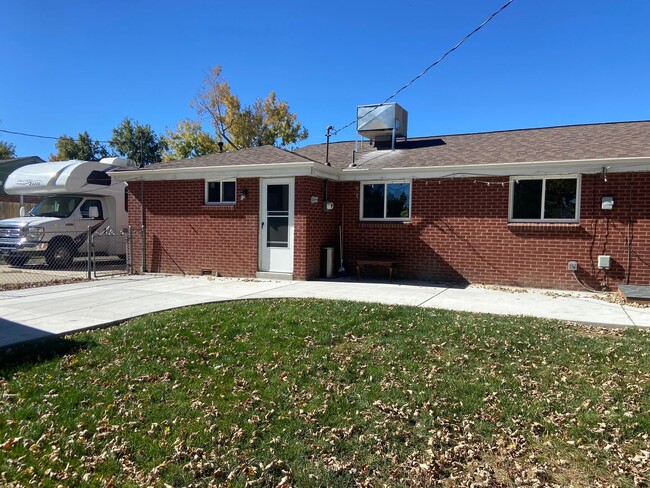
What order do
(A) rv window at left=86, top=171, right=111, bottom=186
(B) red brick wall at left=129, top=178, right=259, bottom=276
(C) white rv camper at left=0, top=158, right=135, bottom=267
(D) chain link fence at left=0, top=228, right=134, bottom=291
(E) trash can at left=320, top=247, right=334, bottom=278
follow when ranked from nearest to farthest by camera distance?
(B) red brick wall at left=129, top=178, right=259, bottom=276, (E) trash can at left=320, top=247, right=334, bottom=278, (D) chain link fence at left=0, top=228, right=134, bottom=291, (C) white rv camper at left=0, top=158, right=135, bottom=267, (A) rv window at left=86, top=171, right=111, bottom=186

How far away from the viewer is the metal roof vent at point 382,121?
46.2ft

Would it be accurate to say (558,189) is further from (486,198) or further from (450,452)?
(450,452)

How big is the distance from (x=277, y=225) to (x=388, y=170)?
9.97ft

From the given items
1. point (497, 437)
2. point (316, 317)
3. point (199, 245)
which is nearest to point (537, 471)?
point (497, 437)

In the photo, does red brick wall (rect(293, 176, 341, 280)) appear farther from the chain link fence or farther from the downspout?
the chain link fence

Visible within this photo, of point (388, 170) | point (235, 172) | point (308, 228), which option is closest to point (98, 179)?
point (235, 172)

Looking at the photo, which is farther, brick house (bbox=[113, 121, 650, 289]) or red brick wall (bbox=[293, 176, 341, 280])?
red brick wall (bbox=[293, 176, 341, 280])

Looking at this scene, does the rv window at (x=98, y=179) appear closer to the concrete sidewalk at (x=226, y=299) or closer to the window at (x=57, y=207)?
the window at (x=57, y=207)

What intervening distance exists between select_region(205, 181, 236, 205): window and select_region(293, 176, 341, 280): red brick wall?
1.99 metres

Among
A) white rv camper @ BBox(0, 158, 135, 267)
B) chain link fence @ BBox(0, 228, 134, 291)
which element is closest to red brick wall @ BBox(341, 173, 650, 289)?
chain link fence @ BBox(0, 228, 134, 291)

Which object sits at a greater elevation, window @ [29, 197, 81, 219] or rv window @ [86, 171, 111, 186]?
rv window @ [86, 171, 111, 186]

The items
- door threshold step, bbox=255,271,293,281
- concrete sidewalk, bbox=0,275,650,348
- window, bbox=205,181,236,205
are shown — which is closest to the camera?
concrete sidewalk, bbox=0,275,650,348

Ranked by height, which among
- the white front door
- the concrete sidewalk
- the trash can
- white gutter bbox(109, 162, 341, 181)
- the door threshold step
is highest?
white gutter bbox(109, 162, 341, 181)

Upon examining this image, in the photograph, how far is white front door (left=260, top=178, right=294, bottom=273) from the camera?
11602 millimetres
